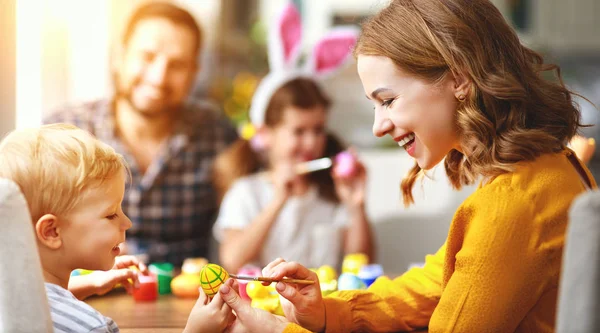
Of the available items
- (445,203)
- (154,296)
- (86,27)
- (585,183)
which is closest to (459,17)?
(585,183)

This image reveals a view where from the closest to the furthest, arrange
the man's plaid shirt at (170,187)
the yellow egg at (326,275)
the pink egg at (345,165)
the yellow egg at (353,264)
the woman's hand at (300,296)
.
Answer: the woman's hand at (300,296), the yellow egg at (326,275), the yellow egg at (353,264), the pink egg at (345,165), the man's plaid shirt at (170,187)

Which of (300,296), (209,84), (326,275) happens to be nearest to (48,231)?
(300,296)

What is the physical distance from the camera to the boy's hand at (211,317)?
852 millimetres

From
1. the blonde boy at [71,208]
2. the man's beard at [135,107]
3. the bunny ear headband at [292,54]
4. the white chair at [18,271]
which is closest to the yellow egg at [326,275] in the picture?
the blonde boy at [71,208]

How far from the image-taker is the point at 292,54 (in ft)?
7.01

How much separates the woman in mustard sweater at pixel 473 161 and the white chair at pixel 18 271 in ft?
0.79

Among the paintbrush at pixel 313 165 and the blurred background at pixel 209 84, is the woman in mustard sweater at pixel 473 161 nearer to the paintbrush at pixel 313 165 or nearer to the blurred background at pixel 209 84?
the blurred background at pixel 209 84

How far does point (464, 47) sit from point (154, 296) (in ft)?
2.42

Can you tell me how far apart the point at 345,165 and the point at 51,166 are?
127 cm

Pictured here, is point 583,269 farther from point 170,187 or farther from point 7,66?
point 7,66

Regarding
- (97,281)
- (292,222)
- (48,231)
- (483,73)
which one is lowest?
(292,222)

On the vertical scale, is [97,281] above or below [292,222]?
above

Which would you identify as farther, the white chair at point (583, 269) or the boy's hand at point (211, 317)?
the boy's hand at point (211, 317)

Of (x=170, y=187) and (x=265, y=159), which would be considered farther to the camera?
(x=265, y=159)
